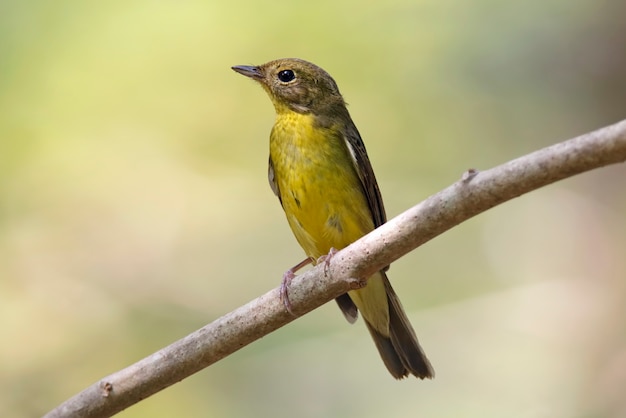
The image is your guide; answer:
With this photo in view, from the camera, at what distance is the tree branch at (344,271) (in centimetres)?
309

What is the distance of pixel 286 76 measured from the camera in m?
5.68

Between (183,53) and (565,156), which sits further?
(183,53)

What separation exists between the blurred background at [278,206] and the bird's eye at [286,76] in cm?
286

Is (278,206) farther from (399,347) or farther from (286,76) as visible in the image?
(399,347)

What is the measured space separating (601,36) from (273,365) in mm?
4272

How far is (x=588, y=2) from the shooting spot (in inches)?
339

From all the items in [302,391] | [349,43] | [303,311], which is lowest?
[303,311]

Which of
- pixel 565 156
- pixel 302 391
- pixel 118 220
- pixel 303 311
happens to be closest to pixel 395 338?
pixel 303 311

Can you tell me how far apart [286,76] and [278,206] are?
10.8 feet

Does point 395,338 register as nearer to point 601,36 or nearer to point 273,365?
point 273,365

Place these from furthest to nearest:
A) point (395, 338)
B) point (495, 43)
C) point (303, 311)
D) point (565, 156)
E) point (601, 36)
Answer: point (495, 43), point (601, 36), point (395, 338), point (303, 311), point (565, 156)

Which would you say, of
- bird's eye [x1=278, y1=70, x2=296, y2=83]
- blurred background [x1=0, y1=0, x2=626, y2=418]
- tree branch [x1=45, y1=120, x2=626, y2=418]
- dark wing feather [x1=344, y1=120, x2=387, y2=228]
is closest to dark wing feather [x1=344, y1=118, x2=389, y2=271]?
dark wing feather [x1=344, y1=120, x2=387, y2=228]

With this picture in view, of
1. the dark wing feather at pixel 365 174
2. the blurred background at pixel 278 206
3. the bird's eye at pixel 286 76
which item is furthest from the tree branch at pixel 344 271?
the blurred background at pixel 278 206

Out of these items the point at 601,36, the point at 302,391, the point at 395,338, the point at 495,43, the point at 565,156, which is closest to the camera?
the point at 565,156
